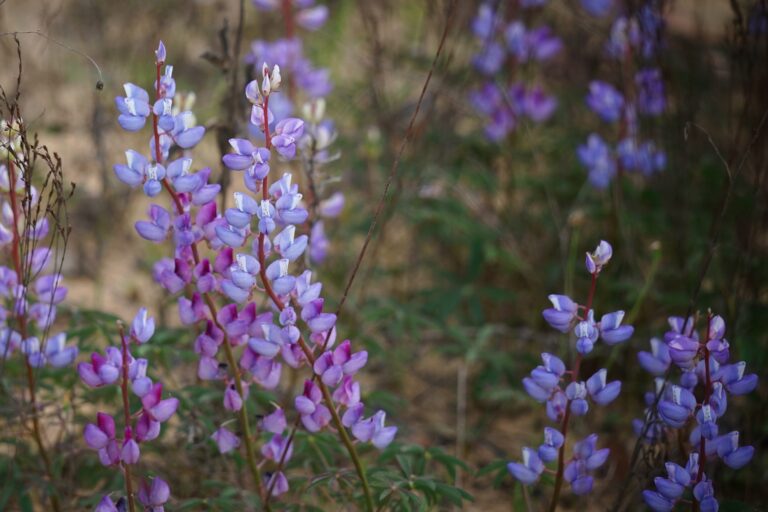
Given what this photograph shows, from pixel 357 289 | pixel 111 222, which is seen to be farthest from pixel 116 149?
pixel 357 289

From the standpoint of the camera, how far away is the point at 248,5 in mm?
4750

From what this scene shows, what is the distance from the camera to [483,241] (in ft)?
8.92

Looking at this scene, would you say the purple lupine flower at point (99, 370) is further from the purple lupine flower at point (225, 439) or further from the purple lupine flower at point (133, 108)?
the purple lupine flower at point (133, 108)

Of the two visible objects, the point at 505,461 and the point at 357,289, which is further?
the point at 357,289

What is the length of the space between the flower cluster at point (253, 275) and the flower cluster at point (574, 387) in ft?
0.87

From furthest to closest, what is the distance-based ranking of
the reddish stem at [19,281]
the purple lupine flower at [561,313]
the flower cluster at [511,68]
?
1. the flower cluster at [511,68]
2. the reddish stem at [19,281]
3. the purple lupine flower at [561,313]

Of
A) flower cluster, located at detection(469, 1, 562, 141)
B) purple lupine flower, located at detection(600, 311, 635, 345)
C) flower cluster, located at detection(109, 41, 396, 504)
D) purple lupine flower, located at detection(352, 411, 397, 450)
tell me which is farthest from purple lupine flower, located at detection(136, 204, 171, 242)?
flower cluster, located at detection(469, 1, 562, 141)

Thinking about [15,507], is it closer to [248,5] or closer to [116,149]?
[116,149]

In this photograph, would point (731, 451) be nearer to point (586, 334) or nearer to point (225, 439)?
point (586, 334)

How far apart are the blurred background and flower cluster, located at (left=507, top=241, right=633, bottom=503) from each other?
0.41ft

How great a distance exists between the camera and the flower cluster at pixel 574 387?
1.53 m

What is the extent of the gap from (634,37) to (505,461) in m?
1.70

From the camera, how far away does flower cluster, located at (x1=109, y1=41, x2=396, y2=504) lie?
1.45m

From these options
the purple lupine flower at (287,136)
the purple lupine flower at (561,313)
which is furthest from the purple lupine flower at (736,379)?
the purple lupine flower at (287,136)
